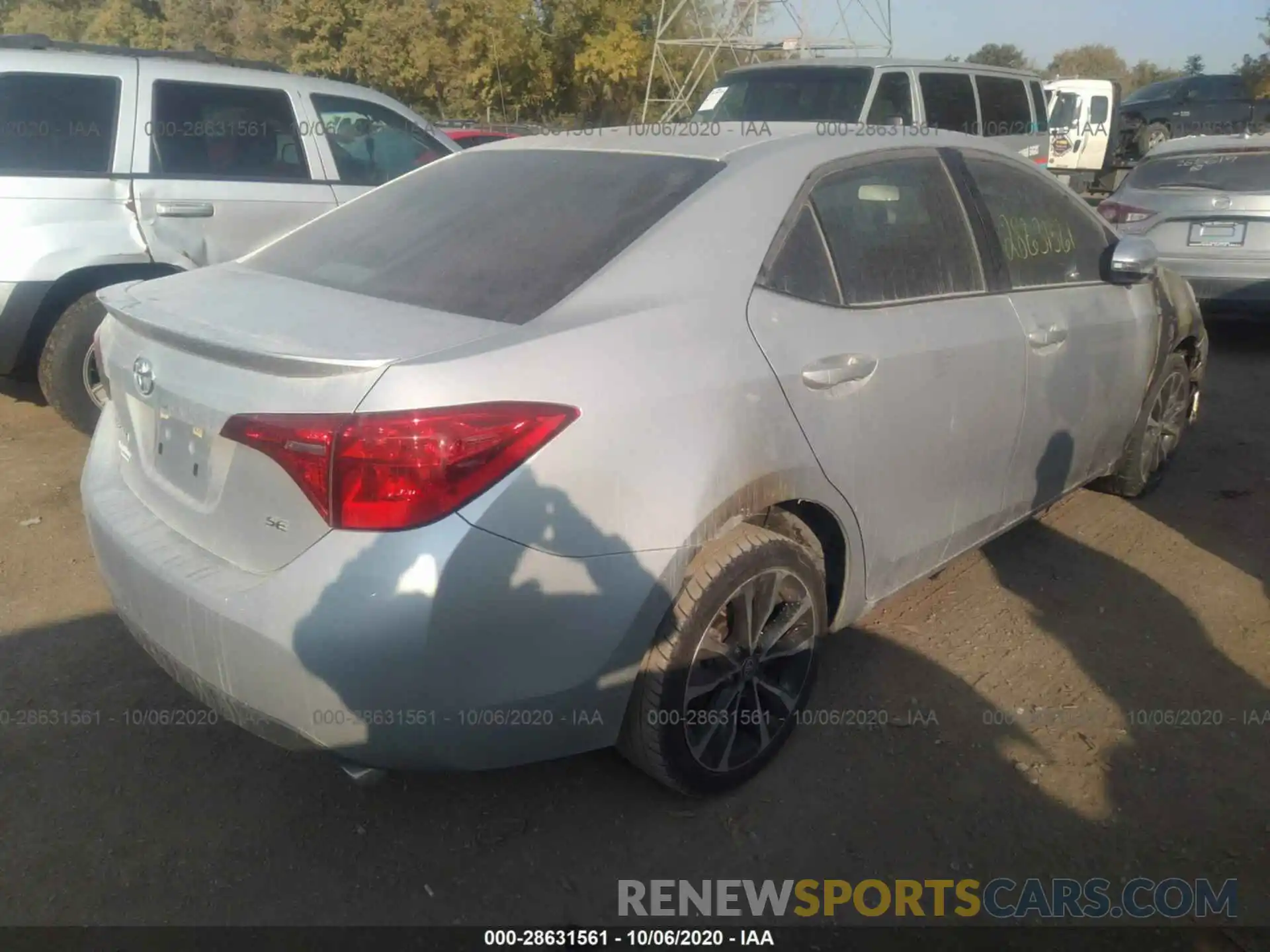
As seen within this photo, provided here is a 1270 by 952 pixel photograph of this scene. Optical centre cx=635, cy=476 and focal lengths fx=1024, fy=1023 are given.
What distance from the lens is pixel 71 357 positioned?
16.4 feet

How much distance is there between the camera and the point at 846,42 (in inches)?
656

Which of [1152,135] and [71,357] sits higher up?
[71,357]

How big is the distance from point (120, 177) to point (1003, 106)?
30.0ft

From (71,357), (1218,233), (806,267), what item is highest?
(806,267)

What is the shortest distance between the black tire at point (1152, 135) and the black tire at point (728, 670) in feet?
65.6

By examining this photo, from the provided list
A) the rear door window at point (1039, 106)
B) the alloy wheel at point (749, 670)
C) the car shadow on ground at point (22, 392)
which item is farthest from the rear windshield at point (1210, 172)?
the car shadow on ground at point (22, 392)

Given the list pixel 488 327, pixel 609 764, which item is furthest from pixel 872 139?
pixel 609 764

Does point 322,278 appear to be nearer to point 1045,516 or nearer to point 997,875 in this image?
point 997,875

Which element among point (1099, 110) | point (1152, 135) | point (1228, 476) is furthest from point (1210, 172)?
point (1152, 135)

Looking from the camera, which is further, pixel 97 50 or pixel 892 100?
pixel 892 100

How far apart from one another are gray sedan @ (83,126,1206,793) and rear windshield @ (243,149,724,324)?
0.04ft

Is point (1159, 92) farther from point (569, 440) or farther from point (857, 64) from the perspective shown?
point (569, 440)

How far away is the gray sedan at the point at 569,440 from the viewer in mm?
2047

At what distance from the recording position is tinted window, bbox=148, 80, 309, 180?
528cm
